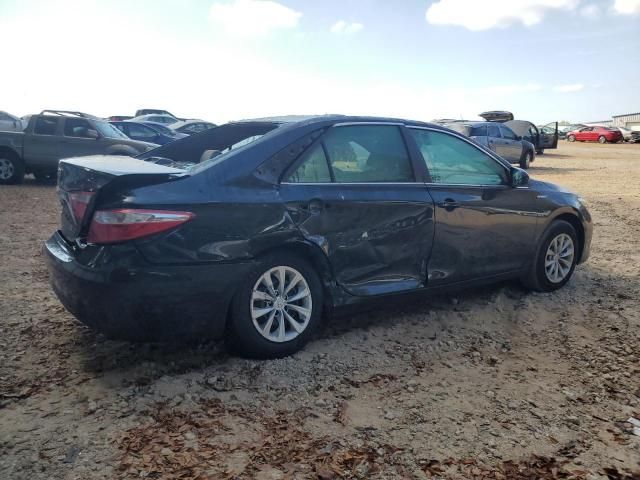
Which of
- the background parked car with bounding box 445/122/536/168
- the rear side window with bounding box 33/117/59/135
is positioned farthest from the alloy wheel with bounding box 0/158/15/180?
the background parked car with bounding box 445/122/536/168

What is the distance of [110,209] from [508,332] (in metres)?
2.97

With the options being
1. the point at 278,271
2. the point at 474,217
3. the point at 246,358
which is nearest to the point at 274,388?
the point at 246,358

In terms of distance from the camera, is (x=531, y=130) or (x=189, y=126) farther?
(x=531, y=130)

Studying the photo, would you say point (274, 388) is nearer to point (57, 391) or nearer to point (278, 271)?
point (278, 271)

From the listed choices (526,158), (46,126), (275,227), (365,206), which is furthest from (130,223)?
(526,158)

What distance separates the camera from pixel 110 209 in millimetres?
3143

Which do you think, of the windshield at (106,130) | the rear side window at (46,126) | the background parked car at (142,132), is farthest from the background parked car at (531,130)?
the rear side window at (46,126)

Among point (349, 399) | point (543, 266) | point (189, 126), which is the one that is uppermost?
point (189, 126)

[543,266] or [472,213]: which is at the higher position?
[472,213]

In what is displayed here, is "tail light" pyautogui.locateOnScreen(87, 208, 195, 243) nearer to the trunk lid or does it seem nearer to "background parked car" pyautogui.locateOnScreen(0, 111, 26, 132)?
the trunk lid

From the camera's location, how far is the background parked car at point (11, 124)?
12405mm

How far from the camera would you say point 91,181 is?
3287mm

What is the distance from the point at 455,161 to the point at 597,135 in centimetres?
4449

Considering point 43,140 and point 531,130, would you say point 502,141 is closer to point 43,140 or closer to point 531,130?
point 531,130
